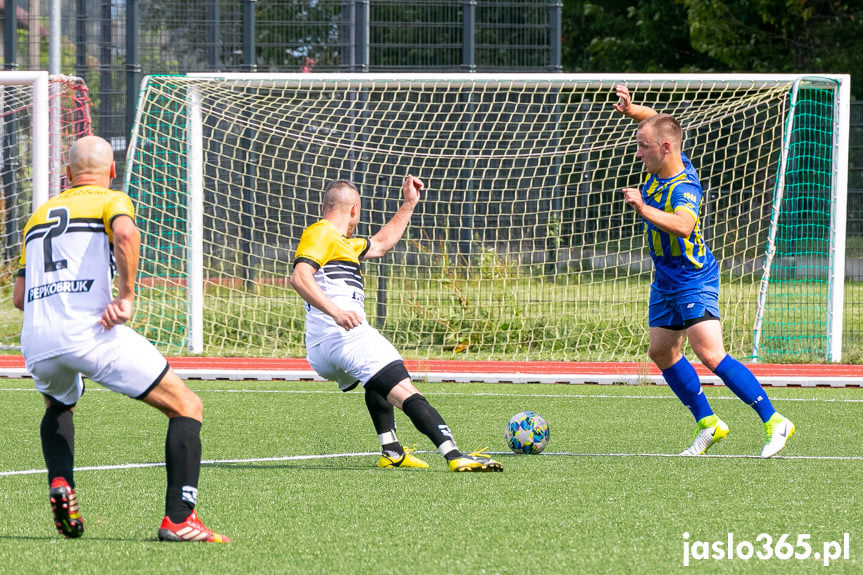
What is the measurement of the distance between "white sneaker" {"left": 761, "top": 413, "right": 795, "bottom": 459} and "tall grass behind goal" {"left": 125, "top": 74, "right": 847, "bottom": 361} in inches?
220

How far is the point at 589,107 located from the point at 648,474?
8197mm

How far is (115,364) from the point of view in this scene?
437 cm

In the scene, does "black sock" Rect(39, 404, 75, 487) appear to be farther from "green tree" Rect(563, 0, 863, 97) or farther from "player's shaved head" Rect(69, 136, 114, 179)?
"green tree" Rect(563, 0, 863, 97)

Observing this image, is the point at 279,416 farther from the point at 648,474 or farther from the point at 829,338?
the point at 829,338

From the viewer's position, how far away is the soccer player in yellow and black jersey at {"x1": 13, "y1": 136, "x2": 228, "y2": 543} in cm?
436

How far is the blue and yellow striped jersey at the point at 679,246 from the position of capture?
670cm

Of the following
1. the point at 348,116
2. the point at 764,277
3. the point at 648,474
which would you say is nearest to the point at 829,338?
the point at 764,277

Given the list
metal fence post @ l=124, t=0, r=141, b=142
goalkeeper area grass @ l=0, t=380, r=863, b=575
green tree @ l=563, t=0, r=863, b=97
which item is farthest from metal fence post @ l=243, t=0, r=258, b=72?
green tree @ l=563, t=0, r=863, b=97

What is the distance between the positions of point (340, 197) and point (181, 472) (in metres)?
2.44

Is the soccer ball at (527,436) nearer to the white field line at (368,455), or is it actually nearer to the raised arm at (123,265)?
the white field line at (368,455)

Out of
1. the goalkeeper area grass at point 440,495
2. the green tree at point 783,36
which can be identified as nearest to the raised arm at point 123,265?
the goalkeeper area grass at point 440,495

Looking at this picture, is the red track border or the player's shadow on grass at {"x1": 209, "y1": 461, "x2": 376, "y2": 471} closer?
the player's shadow on grass at {"x1": 209, "y1": 461, "x2": 376, "y2": 471}

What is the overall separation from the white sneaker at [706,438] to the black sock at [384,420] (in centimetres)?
166

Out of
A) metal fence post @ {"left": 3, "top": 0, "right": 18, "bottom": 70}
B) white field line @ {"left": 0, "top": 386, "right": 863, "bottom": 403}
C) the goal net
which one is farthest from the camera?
metal fence post @ {"left": 3, "top": 0, "right": 18, "bottom": 70}
